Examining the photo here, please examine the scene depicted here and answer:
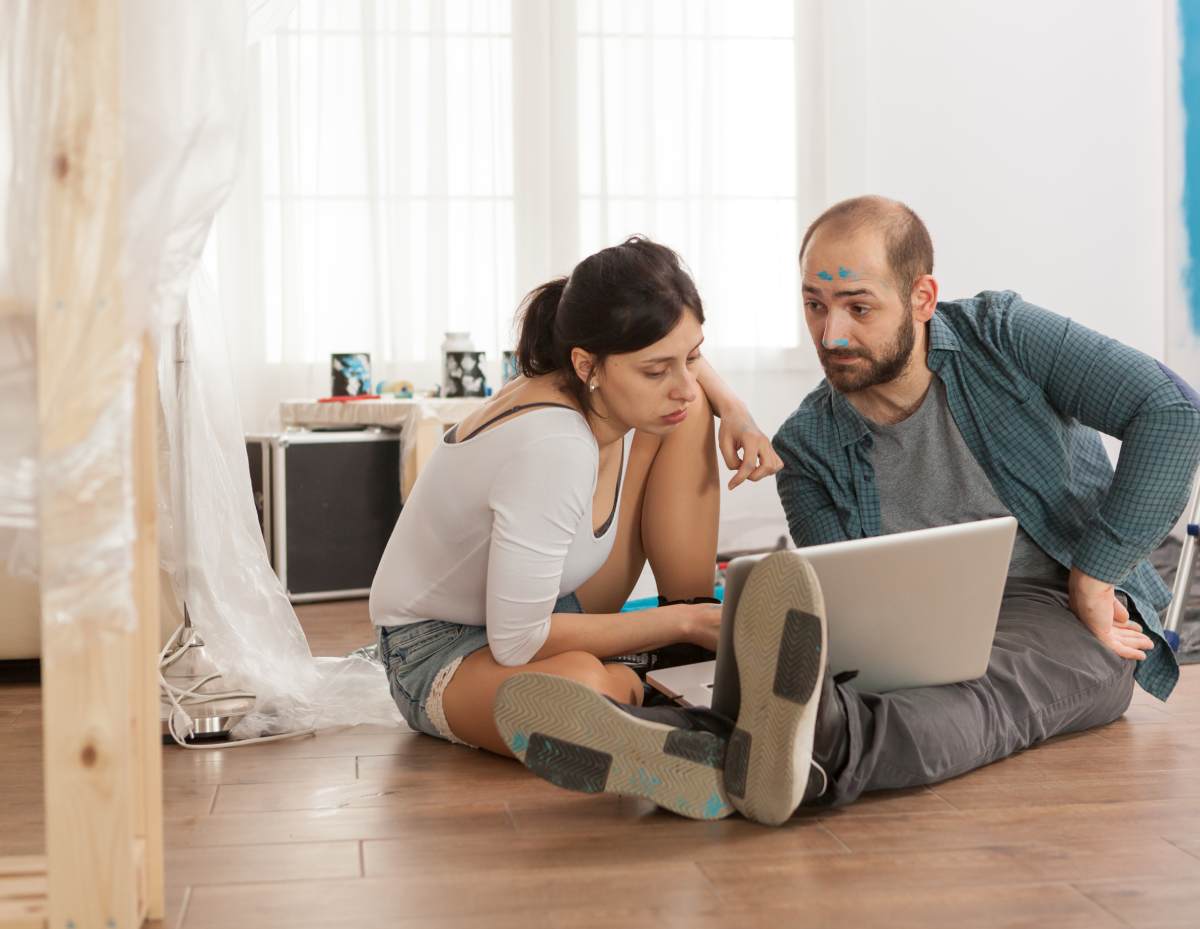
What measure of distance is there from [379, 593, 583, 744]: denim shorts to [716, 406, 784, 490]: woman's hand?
312 millimetres

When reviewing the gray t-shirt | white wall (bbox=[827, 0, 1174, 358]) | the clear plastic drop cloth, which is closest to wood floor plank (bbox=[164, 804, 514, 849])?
the clear plastic drop cloth

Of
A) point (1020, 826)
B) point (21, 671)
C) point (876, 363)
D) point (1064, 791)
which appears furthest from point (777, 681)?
point (21, 671)

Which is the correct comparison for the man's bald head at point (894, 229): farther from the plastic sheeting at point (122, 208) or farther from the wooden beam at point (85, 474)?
the wooden beam at point (85, 474)

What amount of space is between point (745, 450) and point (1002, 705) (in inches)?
18.5

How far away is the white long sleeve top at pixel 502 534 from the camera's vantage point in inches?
59.2

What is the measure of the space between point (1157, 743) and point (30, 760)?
1431 mm

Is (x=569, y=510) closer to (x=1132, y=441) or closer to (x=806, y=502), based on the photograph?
(x=806, y=502)

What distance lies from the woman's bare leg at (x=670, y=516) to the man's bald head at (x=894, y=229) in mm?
308

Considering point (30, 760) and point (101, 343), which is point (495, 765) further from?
point (101, 343)

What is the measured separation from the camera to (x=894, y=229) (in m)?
1.82

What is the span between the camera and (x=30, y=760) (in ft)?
5.46

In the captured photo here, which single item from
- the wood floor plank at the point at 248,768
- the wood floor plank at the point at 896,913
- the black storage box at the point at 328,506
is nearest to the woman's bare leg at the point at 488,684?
the wood floor plank at the point at 248,768

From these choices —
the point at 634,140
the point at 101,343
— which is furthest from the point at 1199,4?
the point at 101,343

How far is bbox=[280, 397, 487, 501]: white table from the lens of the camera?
9.87ft
